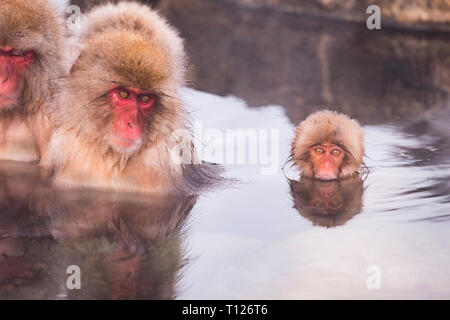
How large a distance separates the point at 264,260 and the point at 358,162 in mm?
1413

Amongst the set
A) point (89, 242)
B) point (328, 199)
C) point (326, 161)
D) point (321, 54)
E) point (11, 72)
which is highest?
point (321, 54)

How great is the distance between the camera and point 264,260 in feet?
7.08

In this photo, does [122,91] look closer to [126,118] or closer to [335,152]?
[126,118]

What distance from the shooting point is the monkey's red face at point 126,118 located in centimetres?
271

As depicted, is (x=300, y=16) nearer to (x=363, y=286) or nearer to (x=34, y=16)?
(x=34, y=16)

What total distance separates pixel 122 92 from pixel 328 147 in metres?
1.27

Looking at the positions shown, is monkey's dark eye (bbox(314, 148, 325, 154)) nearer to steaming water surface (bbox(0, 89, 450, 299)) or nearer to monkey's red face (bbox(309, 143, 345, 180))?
monkey's red face (bbox(309, 143, 345, 180))

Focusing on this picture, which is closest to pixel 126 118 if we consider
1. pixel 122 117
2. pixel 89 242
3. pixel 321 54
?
pixel 122 117

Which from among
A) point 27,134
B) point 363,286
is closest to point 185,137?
point 27,134

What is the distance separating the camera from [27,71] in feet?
10.3

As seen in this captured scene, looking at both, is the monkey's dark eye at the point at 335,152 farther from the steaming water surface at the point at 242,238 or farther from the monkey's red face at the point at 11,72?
the monkey's red face at the point at 11,72

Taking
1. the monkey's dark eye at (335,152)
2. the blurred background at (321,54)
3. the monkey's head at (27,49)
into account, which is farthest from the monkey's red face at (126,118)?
the blurred background at (321,54)

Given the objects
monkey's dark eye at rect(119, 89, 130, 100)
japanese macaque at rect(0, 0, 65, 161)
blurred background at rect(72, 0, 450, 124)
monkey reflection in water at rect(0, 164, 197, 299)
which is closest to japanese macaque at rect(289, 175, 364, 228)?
monkey reflection in water at rect(0, 164, 197, 299)

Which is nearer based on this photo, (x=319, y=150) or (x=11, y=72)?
(x=11, y=72)
